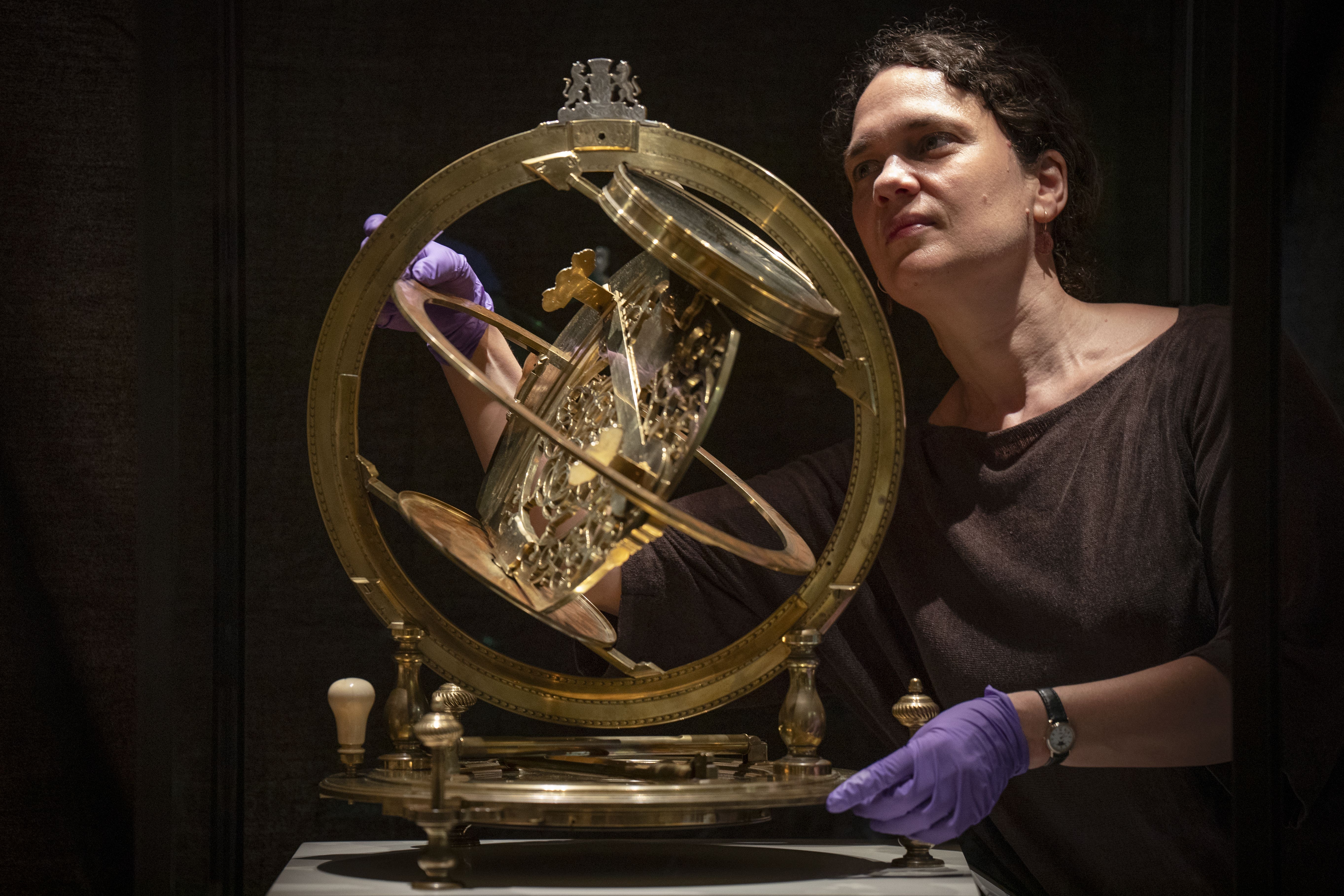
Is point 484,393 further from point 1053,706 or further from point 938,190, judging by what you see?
point 1053,706

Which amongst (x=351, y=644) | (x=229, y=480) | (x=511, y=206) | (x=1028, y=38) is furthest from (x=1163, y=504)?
(x=229, y=480)

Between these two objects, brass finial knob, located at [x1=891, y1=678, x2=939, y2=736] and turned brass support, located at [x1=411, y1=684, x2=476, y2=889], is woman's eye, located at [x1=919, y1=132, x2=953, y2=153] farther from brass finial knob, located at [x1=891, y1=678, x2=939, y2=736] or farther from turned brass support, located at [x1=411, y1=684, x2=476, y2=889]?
turned brass support, located at [x1=411, y1=684, x2=476, y2=889]

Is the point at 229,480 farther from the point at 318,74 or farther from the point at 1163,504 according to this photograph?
the point at 1163,504

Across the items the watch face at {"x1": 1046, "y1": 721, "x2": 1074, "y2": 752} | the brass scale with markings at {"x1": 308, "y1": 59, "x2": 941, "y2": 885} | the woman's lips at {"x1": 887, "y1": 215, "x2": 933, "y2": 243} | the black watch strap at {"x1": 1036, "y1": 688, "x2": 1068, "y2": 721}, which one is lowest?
→ the watch face at {"x1": 1046, "y1": 721, "x2": 1074, "y2": 752}

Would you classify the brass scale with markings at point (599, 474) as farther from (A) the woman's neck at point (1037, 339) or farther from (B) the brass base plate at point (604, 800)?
(A) the woman's neck at point (1037, 339)

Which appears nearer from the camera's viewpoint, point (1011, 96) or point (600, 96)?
point (600, 96)

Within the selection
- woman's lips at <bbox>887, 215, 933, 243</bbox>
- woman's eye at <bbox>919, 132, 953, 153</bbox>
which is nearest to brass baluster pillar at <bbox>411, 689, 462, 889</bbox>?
woman's lips at <bbox>887, 215, 933, 243</bbox>

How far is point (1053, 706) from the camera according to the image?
1.58 m

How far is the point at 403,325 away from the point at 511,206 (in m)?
0.25

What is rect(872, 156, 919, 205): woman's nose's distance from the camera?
1761 mm

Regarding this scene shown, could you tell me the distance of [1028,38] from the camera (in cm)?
194

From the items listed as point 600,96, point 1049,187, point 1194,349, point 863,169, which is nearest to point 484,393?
point 600,96

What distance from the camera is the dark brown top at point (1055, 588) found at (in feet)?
5.55

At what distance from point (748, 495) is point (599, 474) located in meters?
0.29
